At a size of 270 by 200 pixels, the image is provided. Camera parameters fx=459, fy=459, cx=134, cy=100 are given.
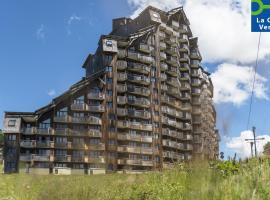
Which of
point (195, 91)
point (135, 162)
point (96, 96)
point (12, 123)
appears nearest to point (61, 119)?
point (96, 96)

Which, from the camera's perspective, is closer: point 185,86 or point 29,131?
point 29,131

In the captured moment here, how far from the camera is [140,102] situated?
3642 inches

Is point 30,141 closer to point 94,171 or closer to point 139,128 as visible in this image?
point 94,171

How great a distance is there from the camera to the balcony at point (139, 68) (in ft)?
306

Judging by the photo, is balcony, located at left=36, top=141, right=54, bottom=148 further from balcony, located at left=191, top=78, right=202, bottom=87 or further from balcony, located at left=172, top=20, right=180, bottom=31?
balcony, located at left=191, top=78, right=202, bottom=87

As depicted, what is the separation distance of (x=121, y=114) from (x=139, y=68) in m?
11.2

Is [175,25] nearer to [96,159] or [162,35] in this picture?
[162,35]

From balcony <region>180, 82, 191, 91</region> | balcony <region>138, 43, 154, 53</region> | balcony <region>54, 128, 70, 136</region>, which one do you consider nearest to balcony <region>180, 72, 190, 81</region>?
balcony <region>180, 82, 191, 91</region>

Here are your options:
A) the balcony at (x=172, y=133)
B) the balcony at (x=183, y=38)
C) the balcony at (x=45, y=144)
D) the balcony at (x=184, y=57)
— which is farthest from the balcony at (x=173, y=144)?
the balcony at (x=183, y=38)

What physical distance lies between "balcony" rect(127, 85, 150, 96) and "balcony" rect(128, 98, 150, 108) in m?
1.25

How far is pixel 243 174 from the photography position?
979 centimetres

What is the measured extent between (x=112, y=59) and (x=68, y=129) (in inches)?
680

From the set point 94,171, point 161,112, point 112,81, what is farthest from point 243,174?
point 161,112

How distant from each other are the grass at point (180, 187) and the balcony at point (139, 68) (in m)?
76.7
